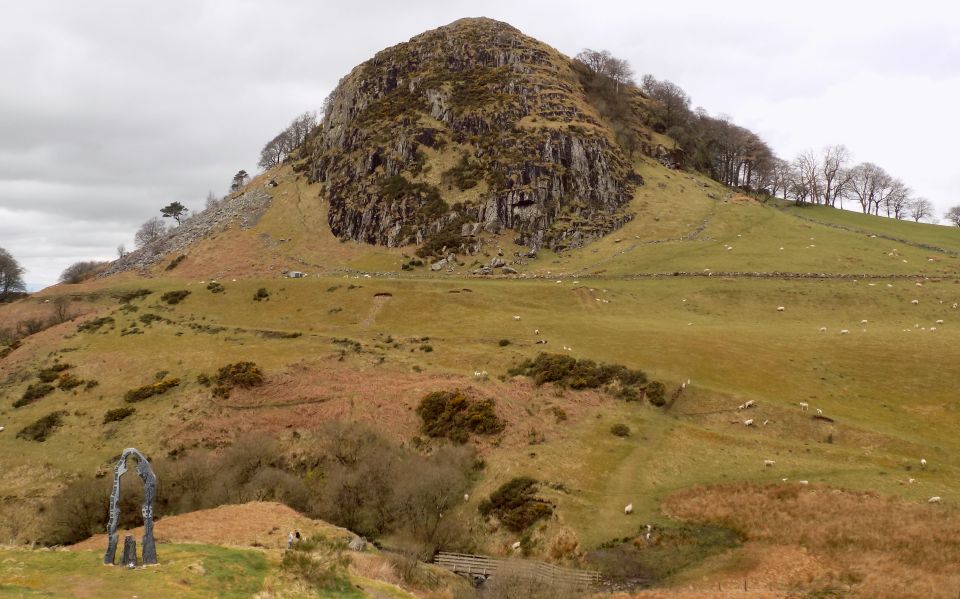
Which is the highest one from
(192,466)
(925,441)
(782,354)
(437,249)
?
(437,249)

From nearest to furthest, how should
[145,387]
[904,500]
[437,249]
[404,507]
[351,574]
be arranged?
[351,574] < [904,500] < [404,507] < [145,387] < [437,249]

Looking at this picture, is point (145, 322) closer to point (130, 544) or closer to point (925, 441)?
point (130, 544)

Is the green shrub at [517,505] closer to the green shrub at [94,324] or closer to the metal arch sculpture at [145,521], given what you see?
the metal arch sculpture at [145,521]

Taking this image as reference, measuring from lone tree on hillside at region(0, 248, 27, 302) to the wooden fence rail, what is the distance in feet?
404

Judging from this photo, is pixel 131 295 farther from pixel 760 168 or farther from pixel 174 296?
pixel 760 168

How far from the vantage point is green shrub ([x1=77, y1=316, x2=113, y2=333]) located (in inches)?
2749

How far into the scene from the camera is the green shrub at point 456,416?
137 ft

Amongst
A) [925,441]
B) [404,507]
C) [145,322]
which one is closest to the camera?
[404,507]

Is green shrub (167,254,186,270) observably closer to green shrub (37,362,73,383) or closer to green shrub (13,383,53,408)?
green shrub (37,362,73,383)

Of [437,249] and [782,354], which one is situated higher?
[437,249]

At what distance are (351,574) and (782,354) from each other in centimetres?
4446

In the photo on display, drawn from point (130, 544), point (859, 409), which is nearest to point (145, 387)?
point (130, 544)

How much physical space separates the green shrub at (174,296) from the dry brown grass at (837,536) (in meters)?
75.3

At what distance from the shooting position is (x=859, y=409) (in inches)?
1588
